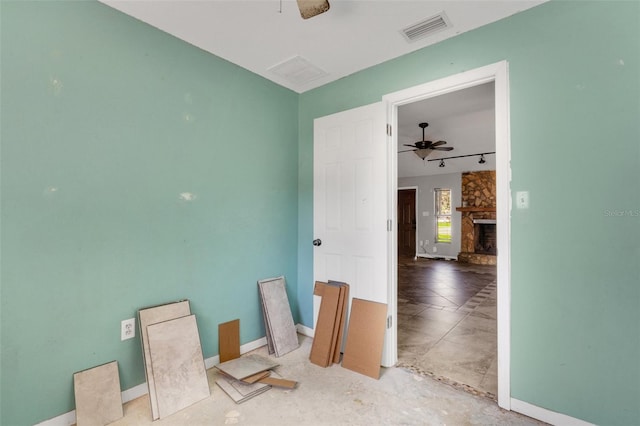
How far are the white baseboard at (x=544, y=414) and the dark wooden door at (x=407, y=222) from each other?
761 cm

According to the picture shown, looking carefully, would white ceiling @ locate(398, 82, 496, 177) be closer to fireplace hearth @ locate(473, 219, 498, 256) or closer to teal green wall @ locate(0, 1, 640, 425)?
fireplace hearth @ locate(473, 219, 498, 256)

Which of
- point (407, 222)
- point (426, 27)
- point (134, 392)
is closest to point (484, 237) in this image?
point (407, 222)

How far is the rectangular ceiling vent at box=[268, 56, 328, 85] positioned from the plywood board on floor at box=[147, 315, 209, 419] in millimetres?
2213

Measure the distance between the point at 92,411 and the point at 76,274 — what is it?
79 centimetres

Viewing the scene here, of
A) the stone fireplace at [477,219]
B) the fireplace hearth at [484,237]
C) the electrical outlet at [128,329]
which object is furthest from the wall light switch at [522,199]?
the fireplace hearth at [484,237]

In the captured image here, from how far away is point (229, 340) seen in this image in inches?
101

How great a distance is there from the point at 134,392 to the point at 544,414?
102 inches

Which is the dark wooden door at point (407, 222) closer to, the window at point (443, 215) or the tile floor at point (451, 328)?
the window at point (443, 215)

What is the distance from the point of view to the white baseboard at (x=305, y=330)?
10.0 feet

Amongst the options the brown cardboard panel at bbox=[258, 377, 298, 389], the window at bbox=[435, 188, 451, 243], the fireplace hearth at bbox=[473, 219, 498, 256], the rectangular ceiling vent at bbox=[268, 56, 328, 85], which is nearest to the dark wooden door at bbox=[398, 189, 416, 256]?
the window at bbox=[435, 188, 451, 243]

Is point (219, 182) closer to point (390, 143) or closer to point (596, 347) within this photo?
point (390, 143)

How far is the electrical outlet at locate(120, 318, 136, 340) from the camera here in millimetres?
1985

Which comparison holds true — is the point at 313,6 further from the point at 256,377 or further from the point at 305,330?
the point at 305,330

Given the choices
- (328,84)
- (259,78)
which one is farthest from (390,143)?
(259,78)
